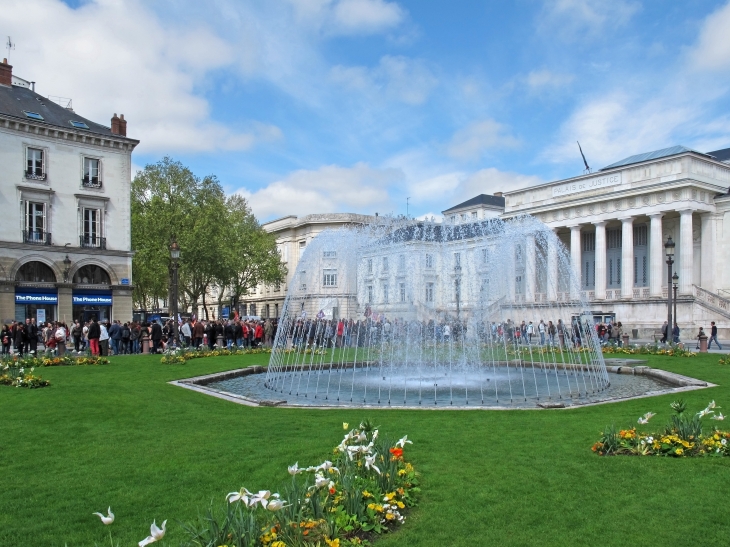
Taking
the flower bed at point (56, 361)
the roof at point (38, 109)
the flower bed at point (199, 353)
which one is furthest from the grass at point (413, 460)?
the roof at point (38, 109)

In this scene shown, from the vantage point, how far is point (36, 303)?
36375 millimetres

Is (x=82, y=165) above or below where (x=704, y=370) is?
above

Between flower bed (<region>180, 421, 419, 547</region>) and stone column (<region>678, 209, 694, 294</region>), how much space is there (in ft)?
144

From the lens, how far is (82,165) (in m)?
38.6

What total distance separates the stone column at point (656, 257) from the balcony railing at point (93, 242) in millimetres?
38519

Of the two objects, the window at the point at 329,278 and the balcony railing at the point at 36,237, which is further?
the window at the point at 329,278

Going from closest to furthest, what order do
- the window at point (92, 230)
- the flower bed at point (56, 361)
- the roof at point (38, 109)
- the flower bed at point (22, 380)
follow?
the flower bed at point (22, 380) → the flower bed at point (56, 361) → the roof at point (38, 109) → the window at point (92, 230)

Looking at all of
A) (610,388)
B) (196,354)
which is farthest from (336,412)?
(196,354)

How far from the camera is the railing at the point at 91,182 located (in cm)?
3873

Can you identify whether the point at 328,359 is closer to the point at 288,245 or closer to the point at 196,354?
the point at 196,354

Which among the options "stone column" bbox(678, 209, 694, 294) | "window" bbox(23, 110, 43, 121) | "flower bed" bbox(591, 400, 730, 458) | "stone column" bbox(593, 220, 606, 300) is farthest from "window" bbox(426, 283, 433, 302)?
"flower bed" bbox(591, 400, 730, 458)

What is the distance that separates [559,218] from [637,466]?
48.5 metres

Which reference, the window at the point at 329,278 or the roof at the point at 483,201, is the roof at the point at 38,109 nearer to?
the window at the point at 329,278

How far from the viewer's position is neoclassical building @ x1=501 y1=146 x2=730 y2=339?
146ft
